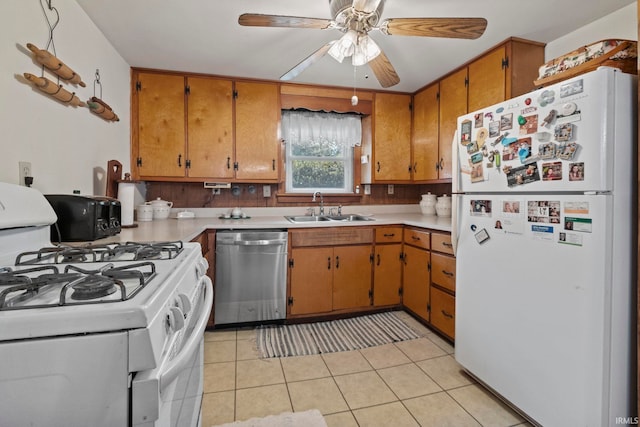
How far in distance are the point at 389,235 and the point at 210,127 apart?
1.94m

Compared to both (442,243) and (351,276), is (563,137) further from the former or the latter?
(351,276)

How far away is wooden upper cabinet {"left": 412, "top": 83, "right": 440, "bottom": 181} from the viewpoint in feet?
9.78

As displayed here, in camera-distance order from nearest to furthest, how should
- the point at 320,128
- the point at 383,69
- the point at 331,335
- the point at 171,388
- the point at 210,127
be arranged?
the point at 171,388, the point at 383,69, the point at 331,335, the point at 210,127, the point at 320,128

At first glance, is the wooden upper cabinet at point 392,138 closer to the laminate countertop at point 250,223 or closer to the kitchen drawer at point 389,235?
the laminate countertop at point 250,223

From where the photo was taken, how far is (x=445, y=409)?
1.64 metres

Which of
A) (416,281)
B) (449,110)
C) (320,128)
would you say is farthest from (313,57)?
(416,281)

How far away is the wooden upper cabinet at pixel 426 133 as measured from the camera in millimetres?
2980

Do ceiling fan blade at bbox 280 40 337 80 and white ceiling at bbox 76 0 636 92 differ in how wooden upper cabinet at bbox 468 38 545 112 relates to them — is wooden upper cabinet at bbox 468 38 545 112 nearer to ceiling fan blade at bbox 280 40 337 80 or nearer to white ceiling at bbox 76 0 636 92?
white ceiling at bbox 76 0 636 92

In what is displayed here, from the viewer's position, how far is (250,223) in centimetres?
262

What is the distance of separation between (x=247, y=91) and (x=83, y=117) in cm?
142

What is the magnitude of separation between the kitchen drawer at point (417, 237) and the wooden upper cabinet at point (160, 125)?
213 cm

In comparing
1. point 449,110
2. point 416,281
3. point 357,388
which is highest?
point 449,110

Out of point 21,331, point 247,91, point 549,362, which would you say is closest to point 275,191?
point 247,91

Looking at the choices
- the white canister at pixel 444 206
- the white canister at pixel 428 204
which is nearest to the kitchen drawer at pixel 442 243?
the white canister at pixel 444 206
